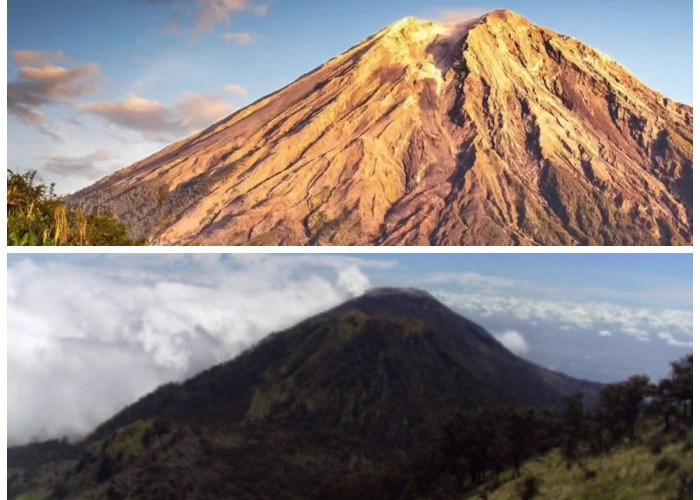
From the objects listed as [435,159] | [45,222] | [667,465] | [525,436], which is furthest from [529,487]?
[435,159]

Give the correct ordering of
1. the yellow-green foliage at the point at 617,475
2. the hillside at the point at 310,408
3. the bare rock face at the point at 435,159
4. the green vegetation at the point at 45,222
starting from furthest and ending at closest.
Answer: the bare rock face at the point at 435,159
the green vegetation at the point at 45,222
the hillside at the point at 310,408
the yellow-green foliage at the point at 617,475

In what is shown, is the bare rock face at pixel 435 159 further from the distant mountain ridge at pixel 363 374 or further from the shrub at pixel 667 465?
the shrub at pixel 667 465

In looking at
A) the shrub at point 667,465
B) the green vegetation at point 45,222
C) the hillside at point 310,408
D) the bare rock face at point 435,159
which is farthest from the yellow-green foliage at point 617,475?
the bare rock face at point 435,159

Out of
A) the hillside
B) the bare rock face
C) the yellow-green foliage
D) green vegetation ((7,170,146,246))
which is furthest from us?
the bare rock face

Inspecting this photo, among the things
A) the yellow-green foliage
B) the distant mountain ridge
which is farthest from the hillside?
the yellow-green foliage

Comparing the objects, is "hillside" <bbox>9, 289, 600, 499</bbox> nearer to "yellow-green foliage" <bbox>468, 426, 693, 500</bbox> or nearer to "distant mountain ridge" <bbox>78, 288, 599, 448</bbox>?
"distant mountain ridge" <bbox>78, 288, 599, 448</bbox>

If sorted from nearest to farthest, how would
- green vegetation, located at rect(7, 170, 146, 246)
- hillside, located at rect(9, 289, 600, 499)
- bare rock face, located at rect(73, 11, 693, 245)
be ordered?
hillside, located at rect(9, 289, 600, 499) < green vegetation, located at rect(7, 170, 146, 246) < bare rock face, located at rect(73, 11, 693, 245)
